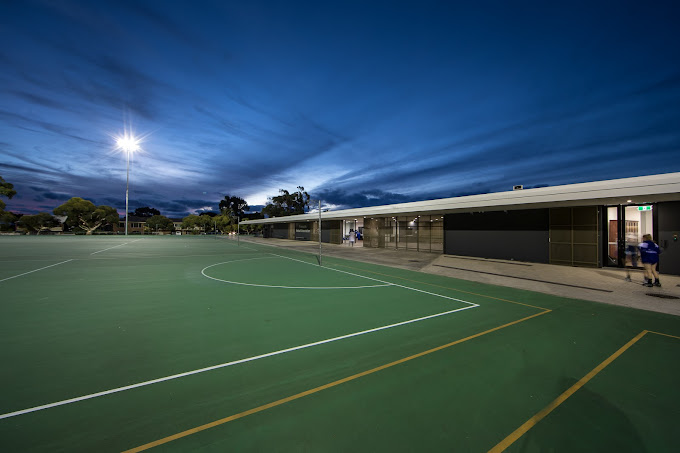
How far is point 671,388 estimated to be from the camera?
409cm

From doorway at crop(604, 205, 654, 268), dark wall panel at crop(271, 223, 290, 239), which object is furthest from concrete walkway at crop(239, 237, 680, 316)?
dark wall panel at crop(271, 223, 290, 239)

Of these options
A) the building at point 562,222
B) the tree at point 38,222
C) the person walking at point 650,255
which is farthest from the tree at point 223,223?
the person walking at point 650,255

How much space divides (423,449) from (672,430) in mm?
3052

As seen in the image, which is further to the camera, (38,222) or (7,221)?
(38,222)

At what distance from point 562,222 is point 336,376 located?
17984 mm

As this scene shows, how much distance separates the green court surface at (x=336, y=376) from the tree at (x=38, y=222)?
89739 mm

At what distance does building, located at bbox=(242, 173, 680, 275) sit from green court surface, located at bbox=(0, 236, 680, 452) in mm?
7209

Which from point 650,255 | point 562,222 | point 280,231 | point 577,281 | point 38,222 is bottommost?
point 577,281

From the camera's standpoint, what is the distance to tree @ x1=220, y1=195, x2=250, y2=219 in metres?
105

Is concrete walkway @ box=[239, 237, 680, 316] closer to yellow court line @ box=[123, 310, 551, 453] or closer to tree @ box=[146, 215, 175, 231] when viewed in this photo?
yellow court line @ box=[123, 310, 551, 453]

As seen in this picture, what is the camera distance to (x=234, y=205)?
358 ft

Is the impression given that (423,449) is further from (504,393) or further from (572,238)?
(572,238)

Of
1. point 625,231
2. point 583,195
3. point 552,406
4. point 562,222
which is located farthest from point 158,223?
point 552,406

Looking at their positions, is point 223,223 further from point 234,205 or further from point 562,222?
point 562,222
